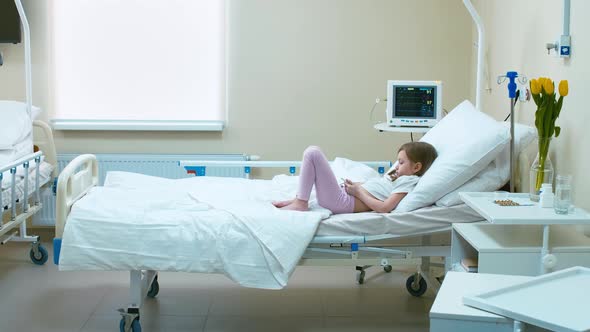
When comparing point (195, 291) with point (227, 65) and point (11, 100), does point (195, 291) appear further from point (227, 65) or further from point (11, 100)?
point (11, 100)

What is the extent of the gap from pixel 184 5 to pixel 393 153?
1.57 metres

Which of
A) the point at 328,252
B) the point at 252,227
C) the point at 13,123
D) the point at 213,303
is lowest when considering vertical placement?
the point at 213,303

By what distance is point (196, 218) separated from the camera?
292 cm

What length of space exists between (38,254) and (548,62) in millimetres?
2787

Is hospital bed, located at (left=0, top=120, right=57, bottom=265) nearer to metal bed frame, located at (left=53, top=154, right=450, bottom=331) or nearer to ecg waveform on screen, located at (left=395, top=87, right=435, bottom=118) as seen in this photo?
metal bed frame, located at (left=53, top=154, right=450, bottom=331)

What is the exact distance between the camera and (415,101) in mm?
3930

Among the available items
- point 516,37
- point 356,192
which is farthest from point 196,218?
point 516,37

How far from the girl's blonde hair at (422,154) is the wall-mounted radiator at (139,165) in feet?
5.11

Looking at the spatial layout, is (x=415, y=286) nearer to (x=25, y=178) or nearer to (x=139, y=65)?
(x=25, y=178)

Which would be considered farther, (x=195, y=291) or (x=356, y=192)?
(x=195, y=291)

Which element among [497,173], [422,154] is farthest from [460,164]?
[422,154]

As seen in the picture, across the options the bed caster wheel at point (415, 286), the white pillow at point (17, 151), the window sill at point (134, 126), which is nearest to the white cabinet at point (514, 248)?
the bed caster wheel at point (415, 286)

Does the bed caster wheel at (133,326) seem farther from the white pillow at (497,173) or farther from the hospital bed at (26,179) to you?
the white pillow at (497,173)

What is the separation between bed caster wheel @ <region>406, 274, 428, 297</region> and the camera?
144 inches
